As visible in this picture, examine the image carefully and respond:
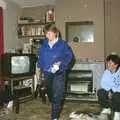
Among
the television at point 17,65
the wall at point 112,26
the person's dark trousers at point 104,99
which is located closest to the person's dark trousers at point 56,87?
the person's dark trousers at point 104,99

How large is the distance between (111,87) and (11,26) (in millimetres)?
2857

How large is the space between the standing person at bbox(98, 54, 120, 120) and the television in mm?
1661

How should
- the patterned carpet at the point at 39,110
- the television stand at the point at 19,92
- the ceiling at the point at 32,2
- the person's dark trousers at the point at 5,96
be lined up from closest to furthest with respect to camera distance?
the patterned carpet at the point at 39,110 → the person's dark trousers at the point at 5,96 → the television stand at the point at 19,92 → the ceiling at the point at 32,2

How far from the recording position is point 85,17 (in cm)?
531

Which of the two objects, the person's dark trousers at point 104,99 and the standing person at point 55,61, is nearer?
the standing person at point 55,61

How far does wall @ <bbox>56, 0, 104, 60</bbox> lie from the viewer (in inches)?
207

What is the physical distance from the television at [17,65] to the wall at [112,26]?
1.43 meters

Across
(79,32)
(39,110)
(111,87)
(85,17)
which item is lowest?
(39,110)

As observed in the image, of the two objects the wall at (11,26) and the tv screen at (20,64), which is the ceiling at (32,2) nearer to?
the wall at (11,26)

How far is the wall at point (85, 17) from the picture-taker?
17.2 feet

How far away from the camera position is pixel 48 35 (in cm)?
334

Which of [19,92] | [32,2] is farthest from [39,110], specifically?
[32,2]

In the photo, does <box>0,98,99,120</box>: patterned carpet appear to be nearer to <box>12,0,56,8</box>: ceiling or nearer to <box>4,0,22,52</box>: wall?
<box>4,0,22,52</box>: wall

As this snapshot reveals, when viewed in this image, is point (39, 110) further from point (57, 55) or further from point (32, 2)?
point (32, 2)
